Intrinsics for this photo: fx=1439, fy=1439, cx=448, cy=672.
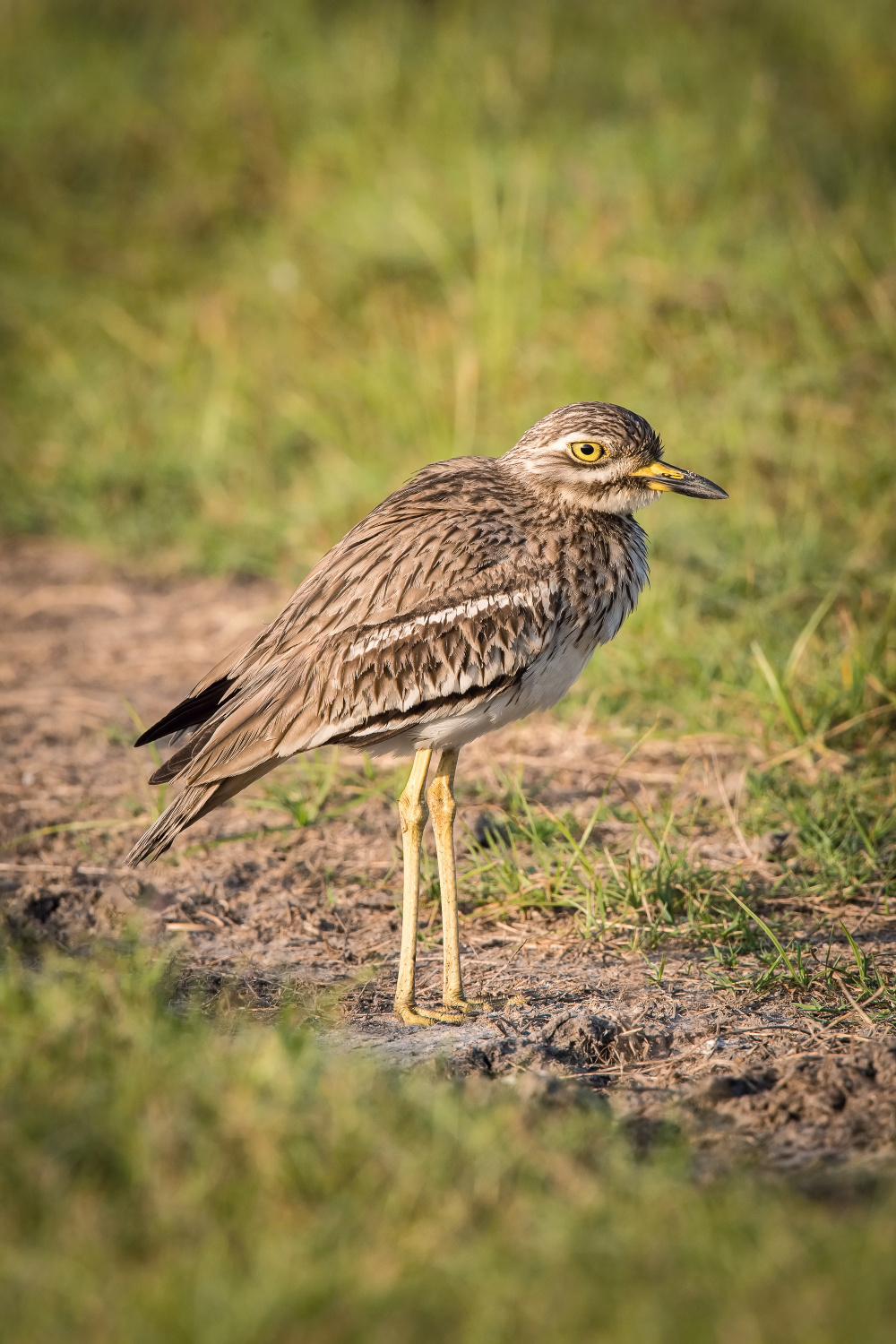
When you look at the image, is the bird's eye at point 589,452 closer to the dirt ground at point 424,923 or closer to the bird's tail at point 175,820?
the dirt ground at point 424,923

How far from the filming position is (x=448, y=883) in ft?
11.7

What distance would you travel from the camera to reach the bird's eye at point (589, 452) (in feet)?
12.6

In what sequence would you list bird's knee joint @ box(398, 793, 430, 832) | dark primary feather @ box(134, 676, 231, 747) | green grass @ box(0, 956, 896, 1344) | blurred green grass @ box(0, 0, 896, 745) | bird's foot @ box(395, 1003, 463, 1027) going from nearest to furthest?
green grass @ box(0, 956, 896, 1344), bird's foot @ box(395, 1003, 463, 1027), bird's knee joint @ box(398, 793, 430, 832), dark primary feather @ box(134, 676, 231, 747), blurred green grass @ box(0, 0, 896, 745)

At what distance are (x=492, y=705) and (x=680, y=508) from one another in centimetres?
281

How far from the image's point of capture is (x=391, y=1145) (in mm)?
2299

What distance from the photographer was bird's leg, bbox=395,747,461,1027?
10.9 feet

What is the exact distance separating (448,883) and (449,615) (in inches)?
26.2

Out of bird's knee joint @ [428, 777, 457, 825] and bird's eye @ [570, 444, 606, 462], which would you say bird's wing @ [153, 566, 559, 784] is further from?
bird's eye @ [570, 444, 606, 462]

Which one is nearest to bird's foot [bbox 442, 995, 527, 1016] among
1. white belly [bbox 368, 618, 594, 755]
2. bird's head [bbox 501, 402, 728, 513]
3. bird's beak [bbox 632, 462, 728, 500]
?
white belly [bbox 368, 618, 594, 755]

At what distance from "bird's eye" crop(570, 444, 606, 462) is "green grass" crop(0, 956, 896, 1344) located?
6.04 ft

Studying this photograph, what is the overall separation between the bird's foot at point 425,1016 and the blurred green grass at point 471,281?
6.06ft

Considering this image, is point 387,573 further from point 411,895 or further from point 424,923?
point 424,923

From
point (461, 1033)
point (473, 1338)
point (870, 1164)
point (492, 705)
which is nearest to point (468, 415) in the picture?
point (492, 705)

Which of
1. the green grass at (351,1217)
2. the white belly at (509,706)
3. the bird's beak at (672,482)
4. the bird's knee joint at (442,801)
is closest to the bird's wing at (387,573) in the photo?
the white belly at (509,706)
